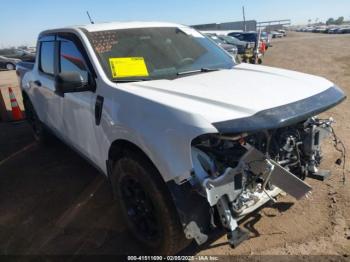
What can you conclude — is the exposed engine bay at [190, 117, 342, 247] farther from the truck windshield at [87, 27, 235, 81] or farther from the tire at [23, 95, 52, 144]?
the tire at [23, 95, 52, 144]

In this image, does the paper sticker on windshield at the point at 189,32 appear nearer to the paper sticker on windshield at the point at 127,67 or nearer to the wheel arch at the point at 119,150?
the paper sticker on windshield at the point at 127,67

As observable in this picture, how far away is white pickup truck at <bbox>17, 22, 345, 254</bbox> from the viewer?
2.27 m

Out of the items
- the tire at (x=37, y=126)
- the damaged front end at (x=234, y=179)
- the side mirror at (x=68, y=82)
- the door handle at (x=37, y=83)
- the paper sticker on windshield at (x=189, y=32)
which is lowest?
the tire at (x=37, y=126)

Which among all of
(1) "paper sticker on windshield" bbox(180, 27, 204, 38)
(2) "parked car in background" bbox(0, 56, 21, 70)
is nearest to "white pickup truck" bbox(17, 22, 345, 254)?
(1) "paper sticker on windshield" bbox(180, 27, 204, 38)

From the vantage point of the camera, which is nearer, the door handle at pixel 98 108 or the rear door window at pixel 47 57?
the door handle at pixel 98 108

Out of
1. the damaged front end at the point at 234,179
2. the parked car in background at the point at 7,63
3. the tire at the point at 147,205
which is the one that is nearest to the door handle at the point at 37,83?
the tire at the point at 147,205

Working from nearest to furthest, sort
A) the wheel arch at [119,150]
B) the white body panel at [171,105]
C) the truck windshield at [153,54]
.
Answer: the white body panel at [171,105], the wheel arch at [119,150], the truck windshield at [153,54]

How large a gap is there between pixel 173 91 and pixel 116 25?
1474 millimetres

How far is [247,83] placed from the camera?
2.86 metres

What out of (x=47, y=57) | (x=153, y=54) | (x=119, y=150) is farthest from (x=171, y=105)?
(x=47, y=57)

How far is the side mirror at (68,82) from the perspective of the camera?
285 centimetres

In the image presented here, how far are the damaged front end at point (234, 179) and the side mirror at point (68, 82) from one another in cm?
124

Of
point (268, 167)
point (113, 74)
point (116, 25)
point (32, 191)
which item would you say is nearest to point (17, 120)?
point (32, 191)

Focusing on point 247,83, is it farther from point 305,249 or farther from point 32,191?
point 32,191
